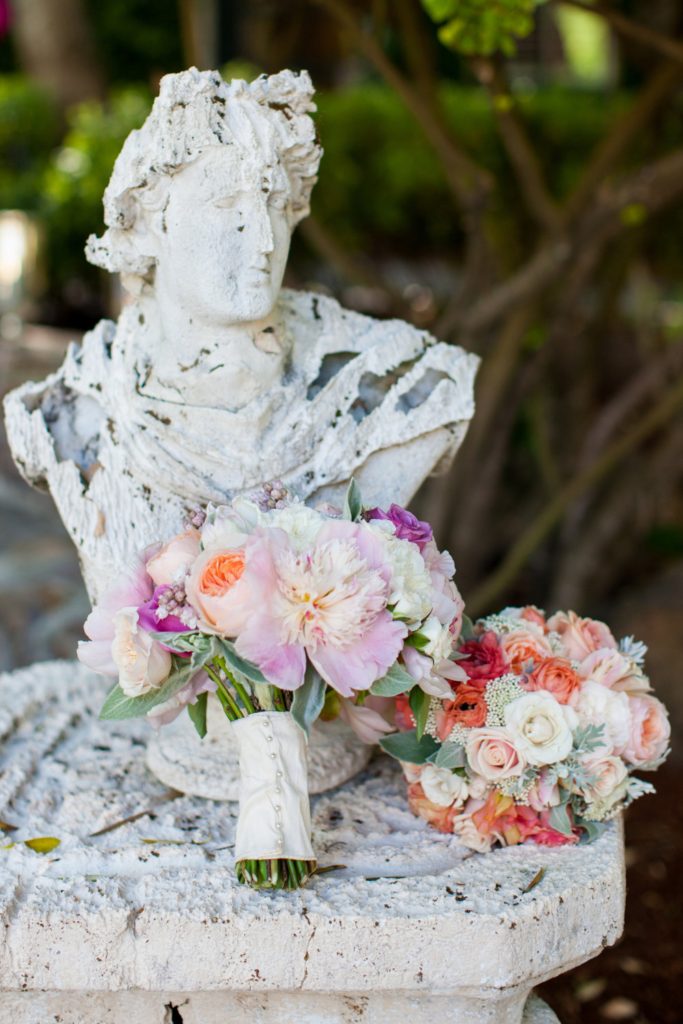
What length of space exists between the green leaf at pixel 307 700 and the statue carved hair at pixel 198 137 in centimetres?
75

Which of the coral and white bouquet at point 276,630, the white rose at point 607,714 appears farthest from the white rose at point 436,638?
the white rose at point 607,714

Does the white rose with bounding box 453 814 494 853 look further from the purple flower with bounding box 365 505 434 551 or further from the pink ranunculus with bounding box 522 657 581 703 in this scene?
the purple flower with bounding box 365 505 434 551

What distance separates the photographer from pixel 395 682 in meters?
1.64

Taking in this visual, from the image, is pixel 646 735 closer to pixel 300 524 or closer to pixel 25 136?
pixel 300 524

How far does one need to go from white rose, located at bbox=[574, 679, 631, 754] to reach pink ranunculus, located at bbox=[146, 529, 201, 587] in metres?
0.61

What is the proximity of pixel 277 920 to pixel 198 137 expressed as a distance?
1.10 metres

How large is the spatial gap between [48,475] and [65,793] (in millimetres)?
508

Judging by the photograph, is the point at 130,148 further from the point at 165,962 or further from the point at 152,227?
the point at 165,962

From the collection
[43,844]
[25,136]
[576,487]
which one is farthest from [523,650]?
[25,136]

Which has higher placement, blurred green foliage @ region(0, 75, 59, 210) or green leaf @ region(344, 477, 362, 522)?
blurred green foliage @ region(0, 75, 59, 210)

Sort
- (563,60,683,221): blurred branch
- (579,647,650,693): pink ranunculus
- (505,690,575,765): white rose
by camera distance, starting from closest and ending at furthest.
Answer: (505,690,575,765): white rose
(579,647,650,693): pink ranunculus
(563,60,683,221): blurred branch

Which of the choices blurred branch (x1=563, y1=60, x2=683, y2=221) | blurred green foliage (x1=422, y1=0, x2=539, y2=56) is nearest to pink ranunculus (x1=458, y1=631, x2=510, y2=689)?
blurred green foliage (x1=422, y1=0, x2=539, y2=56)

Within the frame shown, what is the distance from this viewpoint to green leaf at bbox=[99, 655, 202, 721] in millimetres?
1696

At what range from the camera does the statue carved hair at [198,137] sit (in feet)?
6.07
